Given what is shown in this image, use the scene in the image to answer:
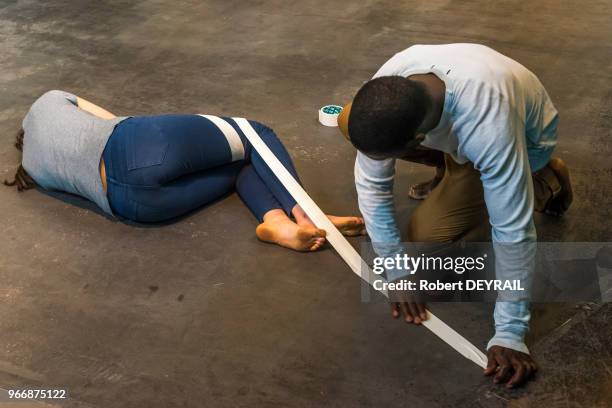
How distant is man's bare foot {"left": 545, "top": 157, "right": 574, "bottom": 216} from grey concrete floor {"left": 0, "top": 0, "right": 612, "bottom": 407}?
39mm

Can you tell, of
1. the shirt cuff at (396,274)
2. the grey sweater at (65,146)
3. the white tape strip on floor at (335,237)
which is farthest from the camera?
the grey sweater at (65,146)

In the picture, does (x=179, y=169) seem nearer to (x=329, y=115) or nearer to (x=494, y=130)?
(x=329, y=115)

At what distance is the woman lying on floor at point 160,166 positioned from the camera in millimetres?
2133

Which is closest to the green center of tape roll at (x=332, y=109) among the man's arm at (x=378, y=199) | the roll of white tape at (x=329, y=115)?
the roll of white tape at (x=329, y=115)

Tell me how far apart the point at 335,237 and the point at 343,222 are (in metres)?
0.07

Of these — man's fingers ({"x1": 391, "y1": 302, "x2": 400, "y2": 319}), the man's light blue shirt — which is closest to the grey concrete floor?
man's fingers ({"x1": 391, "y1": 302, "x2": 400, "y2": 319})

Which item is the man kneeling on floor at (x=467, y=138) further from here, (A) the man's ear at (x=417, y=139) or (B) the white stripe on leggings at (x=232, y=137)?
(B) the white stripe on leggings at (x=232, y=137)

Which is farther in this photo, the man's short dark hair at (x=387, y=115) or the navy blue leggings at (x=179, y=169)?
the navy blue leggings at (x=179, y=169)

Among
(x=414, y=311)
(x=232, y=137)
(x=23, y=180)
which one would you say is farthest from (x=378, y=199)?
(x=23, y=180)

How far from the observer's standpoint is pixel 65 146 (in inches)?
87.7

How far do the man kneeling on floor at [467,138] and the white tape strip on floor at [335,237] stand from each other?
52 millimetres

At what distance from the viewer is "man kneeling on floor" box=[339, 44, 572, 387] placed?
144 centimetres

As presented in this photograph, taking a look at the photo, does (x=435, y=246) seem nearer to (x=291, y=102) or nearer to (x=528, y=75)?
(x=528, y=75)

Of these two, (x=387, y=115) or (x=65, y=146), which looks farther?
(x=65, y=146)
